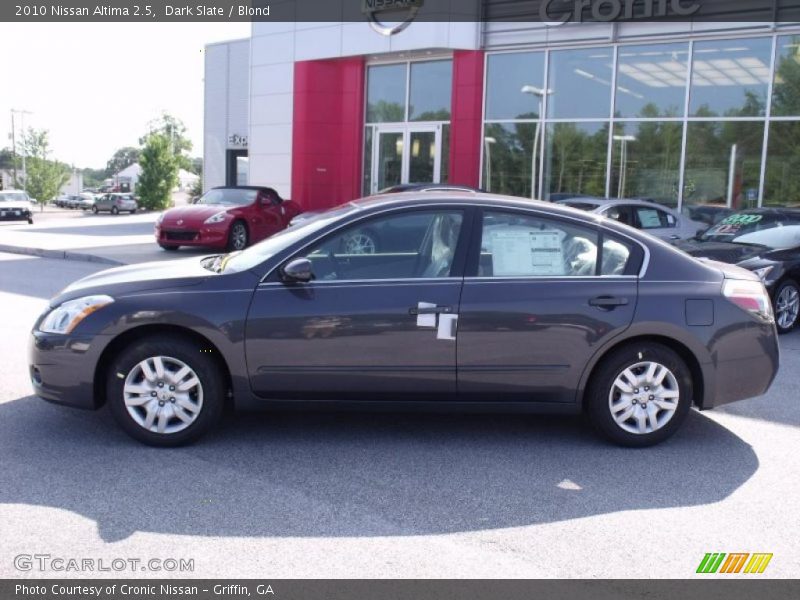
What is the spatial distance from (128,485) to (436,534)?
168cm

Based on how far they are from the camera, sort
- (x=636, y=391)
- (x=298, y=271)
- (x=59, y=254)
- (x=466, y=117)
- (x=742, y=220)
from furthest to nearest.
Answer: (x=466, y=117) < (x=59, y=254) < (x=742, y=220) < (x=636, y=391) < (x=298, y=271)

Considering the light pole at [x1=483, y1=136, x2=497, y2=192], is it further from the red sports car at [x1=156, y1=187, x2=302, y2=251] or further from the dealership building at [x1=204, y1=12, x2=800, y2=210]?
the red sports car at [x1=156, y1=187, x2=302, y2=251]

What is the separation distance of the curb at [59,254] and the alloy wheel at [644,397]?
1262 centimetres

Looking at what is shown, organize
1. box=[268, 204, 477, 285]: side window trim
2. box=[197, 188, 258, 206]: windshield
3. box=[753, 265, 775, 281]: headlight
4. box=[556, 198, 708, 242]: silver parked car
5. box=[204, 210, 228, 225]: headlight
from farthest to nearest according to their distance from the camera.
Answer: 1. box=[197, 188, 258, 206]: windshield
2. box=[204, 210, 228, 225]: headlight
3. box=[556, 198, 708, 242]: silver parked car
4. box=[753, 265, 775, 281]: headlight
5. box=[268, 204, 477, 285]: side window trim

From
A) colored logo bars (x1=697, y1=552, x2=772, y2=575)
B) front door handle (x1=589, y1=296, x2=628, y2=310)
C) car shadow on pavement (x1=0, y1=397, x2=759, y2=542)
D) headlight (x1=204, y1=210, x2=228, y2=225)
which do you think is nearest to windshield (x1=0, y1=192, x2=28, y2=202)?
headlight (x1=204, y1=210, x2=228, y2=225)

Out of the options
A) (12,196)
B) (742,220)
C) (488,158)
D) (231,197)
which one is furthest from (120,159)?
(742,220)

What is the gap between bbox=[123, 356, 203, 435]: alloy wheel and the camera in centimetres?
499

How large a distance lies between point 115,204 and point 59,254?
1568 inches

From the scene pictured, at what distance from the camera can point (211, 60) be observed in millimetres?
33531

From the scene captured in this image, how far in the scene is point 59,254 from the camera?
17.7 m

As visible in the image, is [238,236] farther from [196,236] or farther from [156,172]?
→ [156,172]

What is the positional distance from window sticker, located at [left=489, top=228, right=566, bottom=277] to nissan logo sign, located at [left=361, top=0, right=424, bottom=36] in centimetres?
1555
